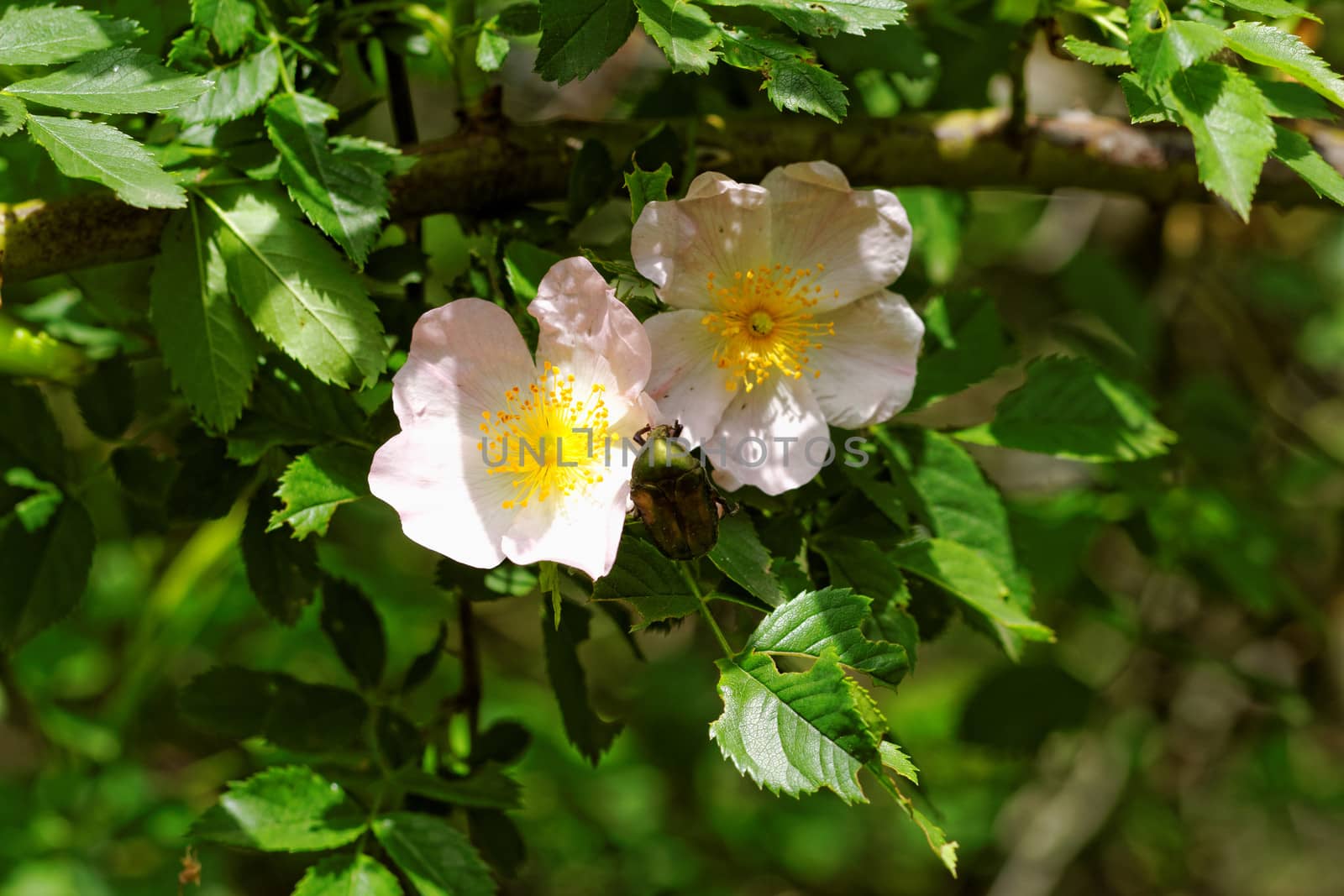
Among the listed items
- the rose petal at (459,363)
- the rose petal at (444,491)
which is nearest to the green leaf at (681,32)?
the rose petal at (459,363)

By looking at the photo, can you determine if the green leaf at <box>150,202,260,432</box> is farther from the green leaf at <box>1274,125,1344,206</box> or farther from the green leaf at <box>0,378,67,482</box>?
the green leaf at <box>1274,125,1344,206</box>

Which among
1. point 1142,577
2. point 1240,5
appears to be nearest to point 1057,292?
point 1142,577

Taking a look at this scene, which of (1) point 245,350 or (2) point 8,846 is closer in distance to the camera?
(1) point 245,350

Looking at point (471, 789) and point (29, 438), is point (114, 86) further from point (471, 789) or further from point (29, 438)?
point (471, 789)

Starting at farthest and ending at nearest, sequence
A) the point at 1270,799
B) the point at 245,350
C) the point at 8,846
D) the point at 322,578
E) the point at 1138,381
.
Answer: the point at 1270,799, the point at 1138,381, the point at 8,846, the point at 322,578, the point at 245,350

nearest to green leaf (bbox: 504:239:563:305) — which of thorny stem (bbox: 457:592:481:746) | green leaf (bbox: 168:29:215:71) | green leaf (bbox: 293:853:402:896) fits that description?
green leaf (bbox: 168:29:215:71)

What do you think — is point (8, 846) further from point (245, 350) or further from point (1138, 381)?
point (1138, 381)
